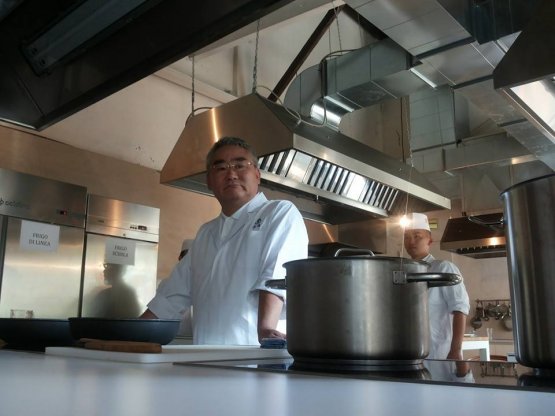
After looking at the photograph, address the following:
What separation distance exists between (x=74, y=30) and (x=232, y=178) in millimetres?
778

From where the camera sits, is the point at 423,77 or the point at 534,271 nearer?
the point at 534,271

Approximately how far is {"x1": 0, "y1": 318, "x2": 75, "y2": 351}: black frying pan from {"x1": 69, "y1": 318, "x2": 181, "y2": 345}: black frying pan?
12cm

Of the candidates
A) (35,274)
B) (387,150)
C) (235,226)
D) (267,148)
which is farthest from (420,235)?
(387,150)

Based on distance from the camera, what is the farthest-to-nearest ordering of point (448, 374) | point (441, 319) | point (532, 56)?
point (441, 319) → point (532, 56) → point (448, 374)

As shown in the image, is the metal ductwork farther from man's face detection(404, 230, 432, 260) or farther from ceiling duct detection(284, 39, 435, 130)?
man's face detection(404, 230, 432, 260)

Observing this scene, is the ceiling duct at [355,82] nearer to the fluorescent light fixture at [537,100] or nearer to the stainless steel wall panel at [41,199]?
the fluorescent light fixture at [537,100]

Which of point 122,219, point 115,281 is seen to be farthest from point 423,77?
point 115,281

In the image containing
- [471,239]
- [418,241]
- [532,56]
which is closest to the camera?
[532,56]

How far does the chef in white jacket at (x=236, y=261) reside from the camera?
1.59 m

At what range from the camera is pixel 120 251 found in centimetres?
304

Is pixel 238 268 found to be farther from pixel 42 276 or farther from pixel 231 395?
pixel 42 276

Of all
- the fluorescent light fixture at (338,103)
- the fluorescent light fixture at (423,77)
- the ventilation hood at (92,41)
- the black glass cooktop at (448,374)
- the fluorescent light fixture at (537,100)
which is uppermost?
the fluorescent light fixture at (338,103)

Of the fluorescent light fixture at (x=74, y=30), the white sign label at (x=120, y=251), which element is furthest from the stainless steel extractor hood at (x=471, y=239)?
the fluorescent light fixture at (x=74, y=30)

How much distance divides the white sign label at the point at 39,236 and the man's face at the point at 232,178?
131cm
